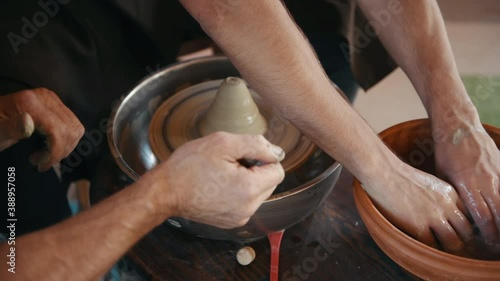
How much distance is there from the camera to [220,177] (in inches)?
27.8

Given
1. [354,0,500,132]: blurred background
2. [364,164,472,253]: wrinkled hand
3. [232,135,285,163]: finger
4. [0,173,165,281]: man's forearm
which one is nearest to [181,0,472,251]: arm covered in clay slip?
[364,164,472,253]: wrinkled hand

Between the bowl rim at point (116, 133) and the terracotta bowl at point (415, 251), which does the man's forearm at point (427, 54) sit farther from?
the bowl rim at point (116, 133)

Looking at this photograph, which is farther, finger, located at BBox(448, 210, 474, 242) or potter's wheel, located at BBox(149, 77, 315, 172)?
potter's wheel, located at BBox(149, 77, 315, 172)

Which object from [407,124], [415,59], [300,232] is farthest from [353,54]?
[300,232]

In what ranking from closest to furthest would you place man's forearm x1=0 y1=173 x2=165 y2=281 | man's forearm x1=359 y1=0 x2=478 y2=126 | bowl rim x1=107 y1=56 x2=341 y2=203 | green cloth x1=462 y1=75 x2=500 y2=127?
man's forearm x1=0 y1=173 x2=165 y2=281
bowl rim x1=107 y1=56 x2=341 y2=203
man's forearm x1=359 y1=0 x2=478 y2=126
green cloth x1=462 y1=75 x2=500 y2=127

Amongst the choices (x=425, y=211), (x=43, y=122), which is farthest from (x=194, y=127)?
(x=425, y=211)

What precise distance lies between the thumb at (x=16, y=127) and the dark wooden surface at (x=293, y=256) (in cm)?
27

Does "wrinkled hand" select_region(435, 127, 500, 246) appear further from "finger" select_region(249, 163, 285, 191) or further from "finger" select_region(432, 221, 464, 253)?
"finger" select_region(249, 163, 285, 191)

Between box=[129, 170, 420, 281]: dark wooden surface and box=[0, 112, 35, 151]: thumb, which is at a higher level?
box=[0, 112, 35, 151]: thumb

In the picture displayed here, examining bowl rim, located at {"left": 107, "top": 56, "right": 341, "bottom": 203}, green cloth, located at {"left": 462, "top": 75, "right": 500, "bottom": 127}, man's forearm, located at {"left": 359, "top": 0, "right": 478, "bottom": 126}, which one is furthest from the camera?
green cloth, located at {"left": 462, "top": 75, "right": 500, "bottom": 127}

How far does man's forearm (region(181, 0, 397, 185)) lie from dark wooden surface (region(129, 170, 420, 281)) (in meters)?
0.13

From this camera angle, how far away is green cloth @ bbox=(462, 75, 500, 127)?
194 centimetres

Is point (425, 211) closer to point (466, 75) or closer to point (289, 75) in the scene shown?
point (289, 75)

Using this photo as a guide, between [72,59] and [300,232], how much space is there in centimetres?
60
